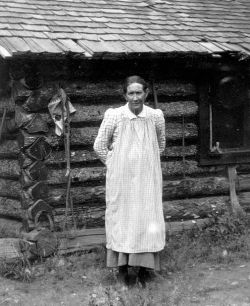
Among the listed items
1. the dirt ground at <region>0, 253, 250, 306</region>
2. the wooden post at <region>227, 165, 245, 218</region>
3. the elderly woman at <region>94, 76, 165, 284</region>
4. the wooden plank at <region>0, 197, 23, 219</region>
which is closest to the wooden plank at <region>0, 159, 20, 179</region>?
the wooden plank at <region>0, 197, 23, 219</region>

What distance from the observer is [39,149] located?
249 inches

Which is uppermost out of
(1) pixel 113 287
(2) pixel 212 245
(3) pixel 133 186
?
(3) pixel 133 186

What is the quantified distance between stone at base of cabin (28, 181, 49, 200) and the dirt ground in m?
0.74

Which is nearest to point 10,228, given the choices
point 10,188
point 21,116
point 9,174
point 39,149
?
point 10,188

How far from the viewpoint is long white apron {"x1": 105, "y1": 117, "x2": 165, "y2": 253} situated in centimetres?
527

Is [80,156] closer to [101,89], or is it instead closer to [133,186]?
[101,89]

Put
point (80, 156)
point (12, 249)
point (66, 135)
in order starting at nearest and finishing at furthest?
point (12, 249) → point (66, 135) → point (80, 156)

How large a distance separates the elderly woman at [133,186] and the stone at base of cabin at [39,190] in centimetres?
120

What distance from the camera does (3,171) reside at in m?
7.12

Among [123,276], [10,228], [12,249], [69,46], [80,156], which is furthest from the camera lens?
[10,228]

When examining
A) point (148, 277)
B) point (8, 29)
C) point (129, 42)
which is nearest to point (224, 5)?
point (129, 42)

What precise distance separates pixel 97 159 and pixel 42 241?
129 centimetres

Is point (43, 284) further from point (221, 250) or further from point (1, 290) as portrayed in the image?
point (221, 250)

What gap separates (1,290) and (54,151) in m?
1.88
